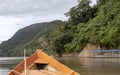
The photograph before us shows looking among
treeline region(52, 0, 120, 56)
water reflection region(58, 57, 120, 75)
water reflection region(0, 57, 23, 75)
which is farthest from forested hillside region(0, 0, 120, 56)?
water reflection region(58, 57, 120, 75)

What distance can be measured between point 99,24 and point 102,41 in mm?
5440

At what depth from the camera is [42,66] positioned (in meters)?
12.5

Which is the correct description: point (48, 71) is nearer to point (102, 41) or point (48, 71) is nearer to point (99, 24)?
point (102, 41)

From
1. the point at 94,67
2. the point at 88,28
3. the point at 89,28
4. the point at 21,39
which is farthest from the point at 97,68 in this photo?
the point at 21,39

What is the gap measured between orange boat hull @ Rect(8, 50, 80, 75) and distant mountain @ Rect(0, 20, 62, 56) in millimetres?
91773

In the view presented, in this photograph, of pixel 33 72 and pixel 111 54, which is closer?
pixel 33 72

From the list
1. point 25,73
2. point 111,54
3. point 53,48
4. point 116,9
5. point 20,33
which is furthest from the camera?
point 20,33

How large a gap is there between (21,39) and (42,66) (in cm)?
12777

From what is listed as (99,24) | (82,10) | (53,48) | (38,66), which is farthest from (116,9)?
(38,66)

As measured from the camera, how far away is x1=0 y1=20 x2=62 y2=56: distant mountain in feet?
396

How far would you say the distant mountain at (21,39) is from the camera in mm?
120750

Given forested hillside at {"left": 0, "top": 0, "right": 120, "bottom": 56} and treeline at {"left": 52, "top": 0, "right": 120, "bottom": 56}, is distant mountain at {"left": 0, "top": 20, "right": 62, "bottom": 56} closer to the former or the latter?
forested hillside at {"left": 0, "top": 0, "right": 120, "bottom": 56}

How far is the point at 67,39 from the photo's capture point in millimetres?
70688

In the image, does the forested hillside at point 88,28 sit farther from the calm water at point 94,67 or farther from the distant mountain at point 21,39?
the distant mountain at point 21,39
